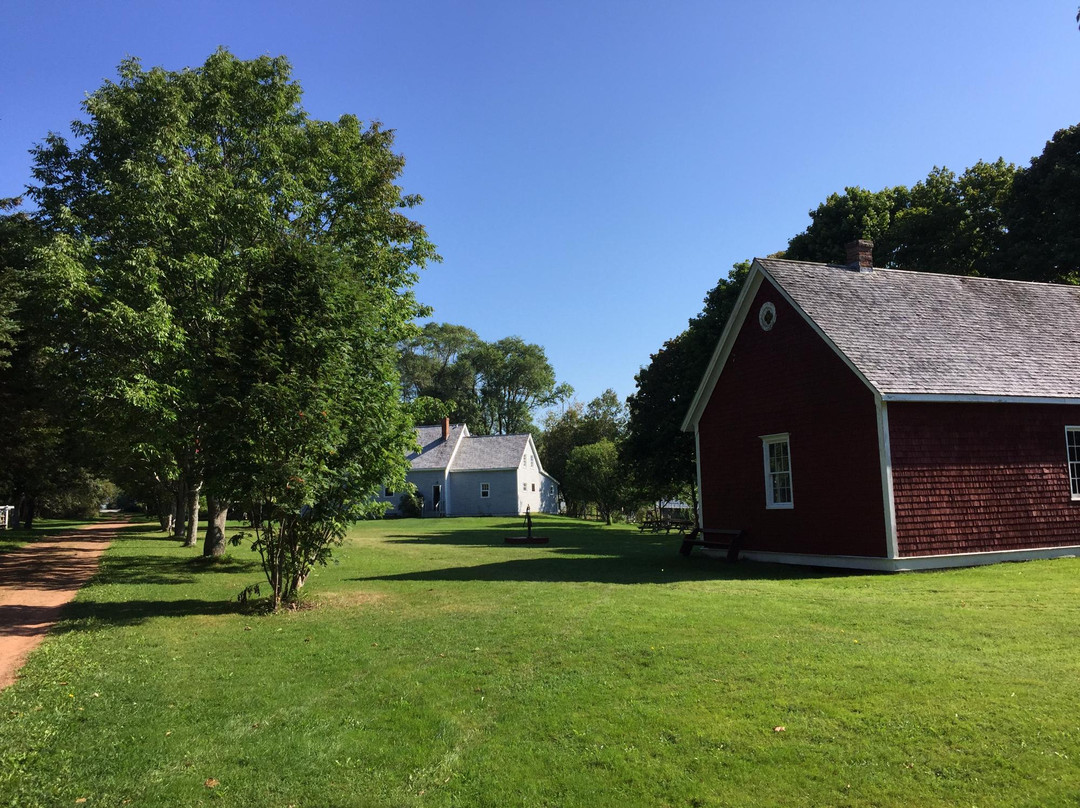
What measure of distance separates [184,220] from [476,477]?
38.0 m

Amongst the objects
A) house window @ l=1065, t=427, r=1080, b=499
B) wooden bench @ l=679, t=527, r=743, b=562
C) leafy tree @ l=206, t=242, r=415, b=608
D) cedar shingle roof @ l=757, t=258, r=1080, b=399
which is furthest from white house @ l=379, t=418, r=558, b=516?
leafy tree @ l=206, t=242, r=415, b=608

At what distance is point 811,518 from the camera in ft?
52.6

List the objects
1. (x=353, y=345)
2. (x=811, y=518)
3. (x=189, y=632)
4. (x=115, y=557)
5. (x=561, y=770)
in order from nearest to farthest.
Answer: (x=561, y=770), (x=189, y=632), (x=353, y=345), (x=811, y=518), (x=115, y=557)

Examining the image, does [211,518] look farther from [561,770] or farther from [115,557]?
[561,770]

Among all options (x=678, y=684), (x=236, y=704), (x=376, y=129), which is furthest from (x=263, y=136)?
(x=678, y=684)

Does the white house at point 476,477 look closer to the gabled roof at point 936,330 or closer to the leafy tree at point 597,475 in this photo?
the leafy tree at point 597,475

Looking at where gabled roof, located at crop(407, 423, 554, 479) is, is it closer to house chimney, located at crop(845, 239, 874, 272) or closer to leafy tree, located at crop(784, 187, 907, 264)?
leafy tree, located at crop(784, 187, 907, 264)

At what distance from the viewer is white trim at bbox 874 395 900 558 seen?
46.8 feet

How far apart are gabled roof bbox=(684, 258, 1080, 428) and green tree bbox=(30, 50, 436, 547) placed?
31.3ft

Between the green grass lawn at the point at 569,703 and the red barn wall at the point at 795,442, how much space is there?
3.52 metres

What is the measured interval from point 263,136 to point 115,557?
513 inches

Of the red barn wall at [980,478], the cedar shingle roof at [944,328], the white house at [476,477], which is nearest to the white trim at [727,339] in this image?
the cedar shingle roof at [944,328]

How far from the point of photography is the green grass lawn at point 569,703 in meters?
4.60

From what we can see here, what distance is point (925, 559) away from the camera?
14.4 meters
